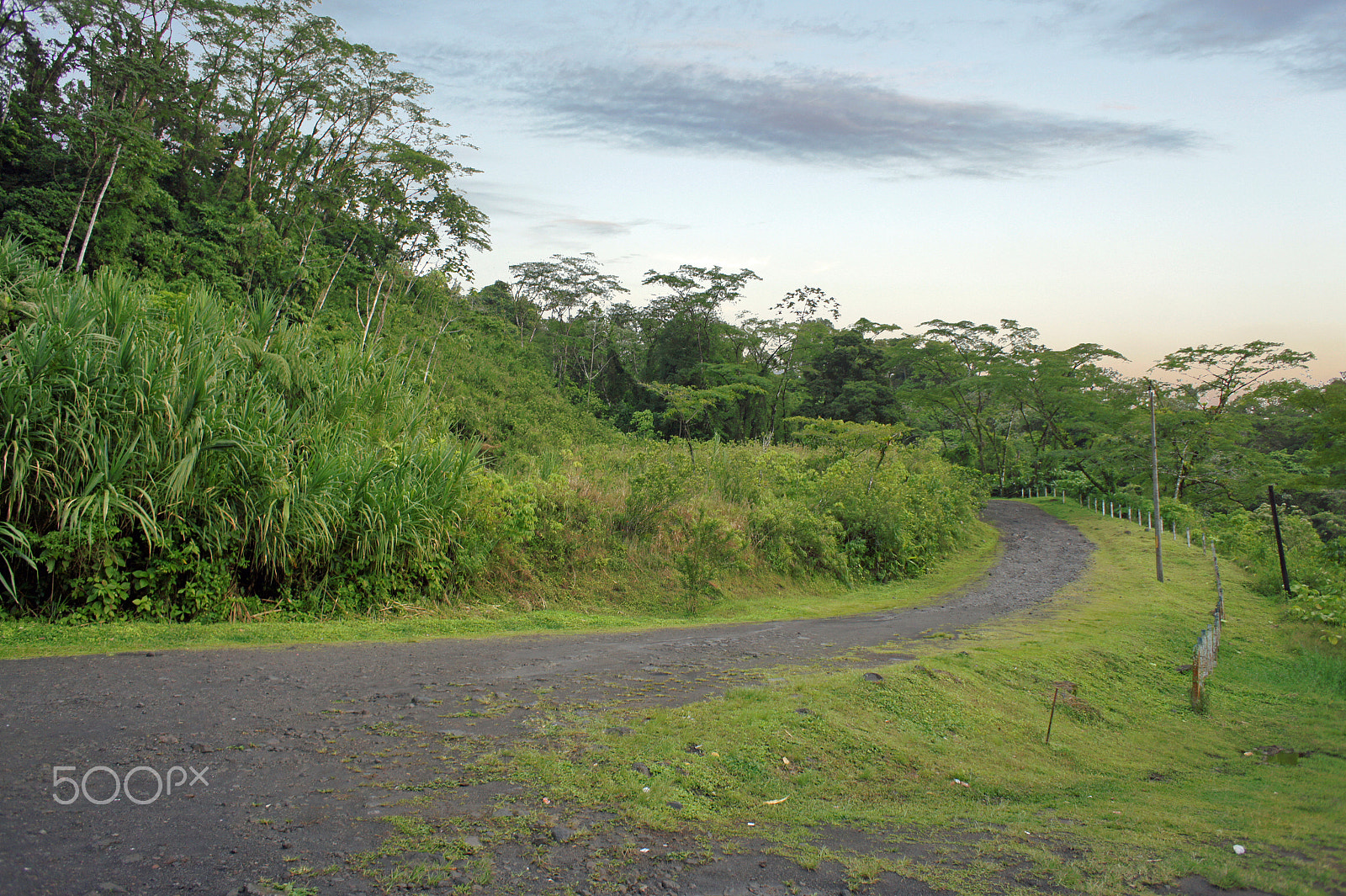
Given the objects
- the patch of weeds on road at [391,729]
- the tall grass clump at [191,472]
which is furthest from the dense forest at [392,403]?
the patch of weeds on road at [391,729]

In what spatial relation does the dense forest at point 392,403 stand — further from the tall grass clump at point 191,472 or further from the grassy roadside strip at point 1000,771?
the grassy roadside strip at point 1000,771

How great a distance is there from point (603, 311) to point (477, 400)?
19.4m

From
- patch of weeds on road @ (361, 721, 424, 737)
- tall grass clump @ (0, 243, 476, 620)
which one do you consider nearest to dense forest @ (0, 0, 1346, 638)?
tall grass clump @ (0, 243, 476, 620)

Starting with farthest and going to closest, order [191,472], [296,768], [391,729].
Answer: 1. [191,472]
2. [391,729]
3. [296,768]

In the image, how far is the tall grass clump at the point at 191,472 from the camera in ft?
25.1

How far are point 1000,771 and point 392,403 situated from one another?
30.2 ft

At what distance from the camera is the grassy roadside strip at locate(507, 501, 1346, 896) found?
3.78 m

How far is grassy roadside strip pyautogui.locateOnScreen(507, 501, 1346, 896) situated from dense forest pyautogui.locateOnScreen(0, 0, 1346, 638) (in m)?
5.38

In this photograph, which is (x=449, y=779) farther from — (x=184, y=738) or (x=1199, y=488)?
(x=1199, y=488)

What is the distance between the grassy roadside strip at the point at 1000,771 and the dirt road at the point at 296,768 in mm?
433

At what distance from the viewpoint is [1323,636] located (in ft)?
41.2

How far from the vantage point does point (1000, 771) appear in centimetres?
547

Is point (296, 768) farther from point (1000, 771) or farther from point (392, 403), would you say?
point (392, 403)

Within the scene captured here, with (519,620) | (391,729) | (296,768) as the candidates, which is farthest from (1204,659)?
(296,768)
